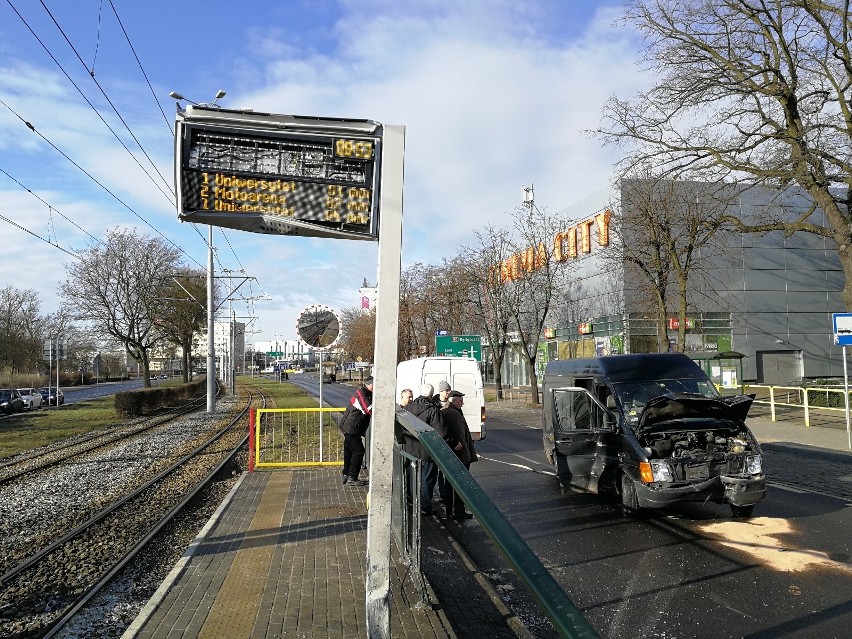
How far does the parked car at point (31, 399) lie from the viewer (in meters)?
39.8

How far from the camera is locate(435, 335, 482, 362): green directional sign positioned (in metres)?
32.4

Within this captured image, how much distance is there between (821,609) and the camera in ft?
18.0

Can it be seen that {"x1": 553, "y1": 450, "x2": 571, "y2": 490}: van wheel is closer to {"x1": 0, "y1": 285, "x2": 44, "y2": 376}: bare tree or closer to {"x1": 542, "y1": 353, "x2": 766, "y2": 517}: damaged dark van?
{"x1": 542, "y1": 353, "x2": 766, "y2": 517}: damaged dark van

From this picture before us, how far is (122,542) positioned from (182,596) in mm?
3608

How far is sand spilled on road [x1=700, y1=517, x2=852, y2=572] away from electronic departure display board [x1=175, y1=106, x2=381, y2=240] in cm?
520

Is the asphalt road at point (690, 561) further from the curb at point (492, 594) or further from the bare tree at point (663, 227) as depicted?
the bare tree at point (663, 227)

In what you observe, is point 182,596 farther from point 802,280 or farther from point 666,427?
point 802,280

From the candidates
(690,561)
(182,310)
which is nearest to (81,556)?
(690,561)

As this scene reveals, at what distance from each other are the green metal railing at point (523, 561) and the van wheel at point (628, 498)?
5.47 meters

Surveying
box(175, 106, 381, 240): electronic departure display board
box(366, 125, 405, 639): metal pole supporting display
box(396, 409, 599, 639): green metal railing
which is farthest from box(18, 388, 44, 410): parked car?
box(396, 409, 599, 639): green metal railing

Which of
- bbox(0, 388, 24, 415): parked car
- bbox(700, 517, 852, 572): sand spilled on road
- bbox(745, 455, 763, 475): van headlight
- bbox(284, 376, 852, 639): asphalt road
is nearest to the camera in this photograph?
bbox(284, 376, 852, 639): asphalt road

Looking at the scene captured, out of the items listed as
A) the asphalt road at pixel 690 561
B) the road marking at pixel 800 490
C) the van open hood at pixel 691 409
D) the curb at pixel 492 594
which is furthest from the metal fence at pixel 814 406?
the curb at pixel 492 594

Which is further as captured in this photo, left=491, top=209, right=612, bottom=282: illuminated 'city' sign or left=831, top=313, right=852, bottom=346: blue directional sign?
left=491, top=209, right=612, bottom=282: illuminated 'city' sign

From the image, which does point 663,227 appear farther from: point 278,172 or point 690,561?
point 278,172
